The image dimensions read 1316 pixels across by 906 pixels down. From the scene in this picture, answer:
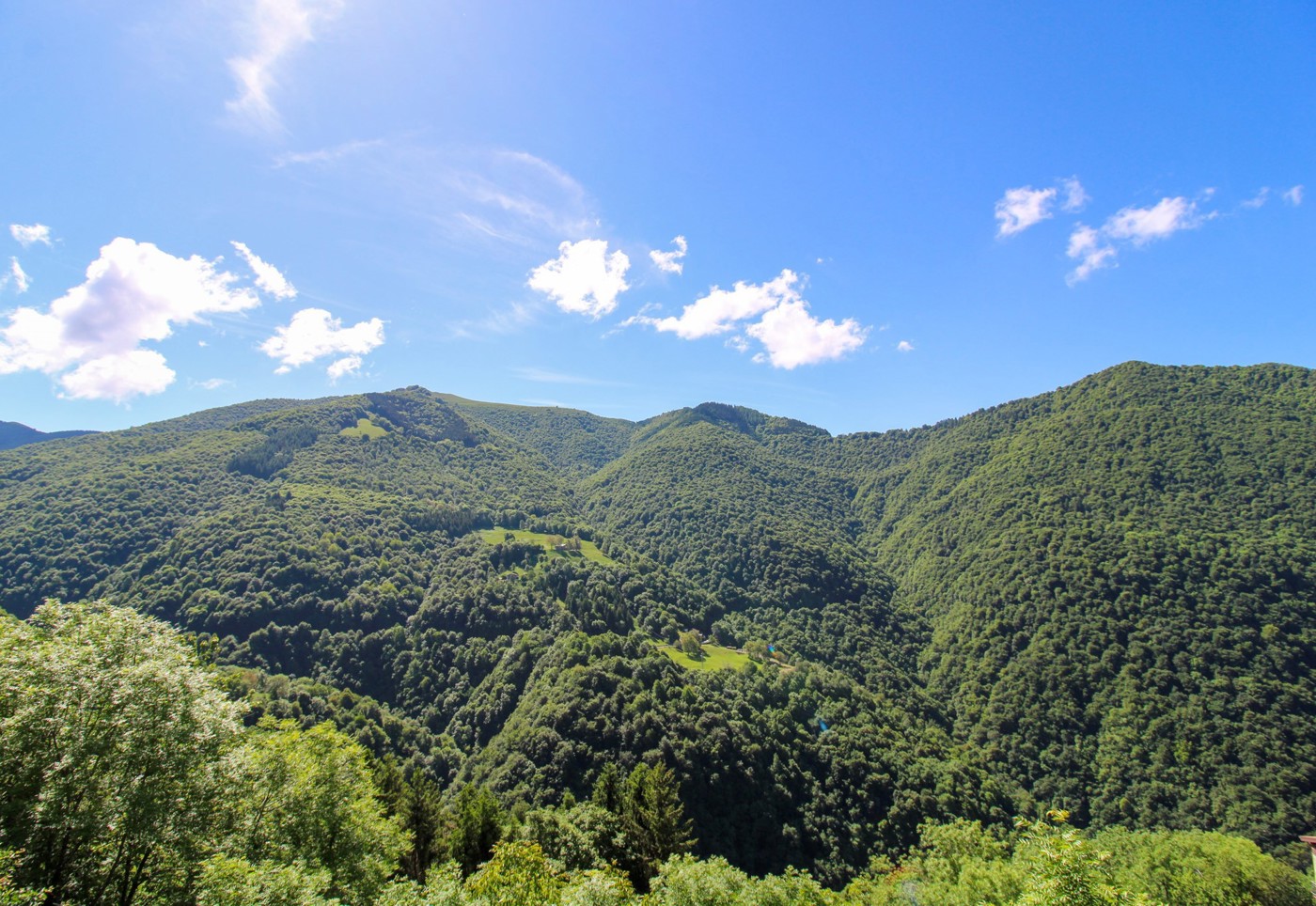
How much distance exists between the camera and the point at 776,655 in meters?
129

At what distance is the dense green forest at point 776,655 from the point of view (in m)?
51.0

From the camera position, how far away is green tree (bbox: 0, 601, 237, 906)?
57.6 ft

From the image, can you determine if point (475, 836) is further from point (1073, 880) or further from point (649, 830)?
point (1073, 880)

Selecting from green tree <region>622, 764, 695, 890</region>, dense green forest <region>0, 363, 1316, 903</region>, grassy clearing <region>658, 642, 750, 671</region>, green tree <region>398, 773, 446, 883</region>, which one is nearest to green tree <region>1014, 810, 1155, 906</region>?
dense green forest <region>0, 363, 1316, 903</region>

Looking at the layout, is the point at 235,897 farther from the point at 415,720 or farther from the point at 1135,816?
the point at 1135,816

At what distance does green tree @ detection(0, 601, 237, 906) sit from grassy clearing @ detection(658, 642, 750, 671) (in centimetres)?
8634

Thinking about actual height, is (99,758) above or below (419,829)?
above

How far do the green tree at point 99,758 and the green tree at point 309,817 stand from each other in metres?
4.14

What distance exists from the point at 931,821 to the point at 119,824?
88211mm

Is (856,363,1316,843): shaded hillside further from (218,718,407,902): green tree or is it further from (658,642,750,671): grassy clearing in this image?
(218,718,407,902): green tree

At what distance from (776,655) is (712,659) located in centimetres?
2655

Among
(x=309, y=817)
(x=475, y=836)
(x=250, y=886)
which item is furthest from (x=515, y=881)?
(x=475, y=836)

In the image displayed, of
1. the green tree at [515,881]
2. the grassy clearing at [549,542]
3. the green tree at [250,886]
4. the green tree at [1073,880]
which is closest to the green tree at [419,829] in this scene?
the green tree at [515,881]

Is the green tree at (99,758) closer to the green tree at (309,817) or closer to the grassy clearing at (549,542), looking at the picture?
the green tree at (309,817)
